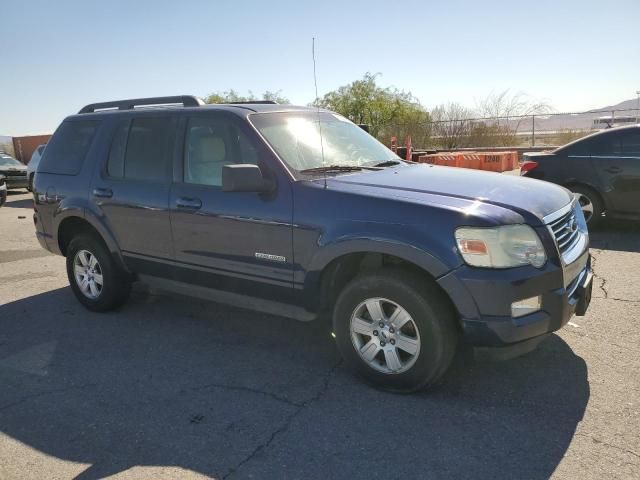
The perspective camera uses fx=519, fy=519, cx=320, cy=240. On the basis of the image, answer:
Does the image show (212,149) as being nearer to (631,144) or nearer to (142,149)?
(142,149)

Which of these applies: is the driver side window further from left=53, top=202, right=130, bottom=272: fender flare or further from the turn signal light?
the turn signal light

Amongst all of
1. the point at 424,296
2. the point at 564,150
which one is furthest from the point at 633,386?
the point at 564,150

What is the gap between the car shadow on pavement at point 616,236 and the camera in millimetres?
6825

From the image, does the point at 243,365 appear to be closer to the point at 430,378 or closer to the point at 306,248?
the point at 306,248

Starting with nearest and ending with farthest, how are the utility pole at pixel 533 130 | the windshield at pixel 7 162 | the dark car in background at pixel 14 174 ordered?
1. the dark car in background at pixel 14 174
2. the windshield at pixel 7 162
3. the utility pole at pixel 533 130

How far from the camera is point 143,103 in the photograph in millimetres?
4934

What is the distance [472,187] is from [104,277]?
3444 mm

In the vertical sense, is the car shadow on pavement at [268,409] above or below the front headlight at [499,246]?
below

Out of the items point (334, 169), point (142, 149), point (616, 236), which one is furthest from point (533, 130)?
point (142, 149)

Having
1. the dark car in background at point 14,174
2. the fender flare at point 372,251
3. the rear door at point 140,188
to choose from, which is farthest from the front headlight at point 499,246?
the dark car in background at point 14,174

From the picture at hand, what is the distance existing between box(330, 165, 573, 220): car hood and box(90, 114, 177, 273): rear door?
5.26 ft

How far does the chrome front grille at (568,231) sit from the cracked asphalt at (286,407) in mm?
836

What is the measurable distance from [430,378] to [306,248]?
1149 millimetres

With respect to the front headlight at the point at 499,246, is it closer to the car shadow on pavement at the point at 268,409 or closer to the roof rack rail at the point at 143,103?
the car shadow on pavement at the point at 268,409
